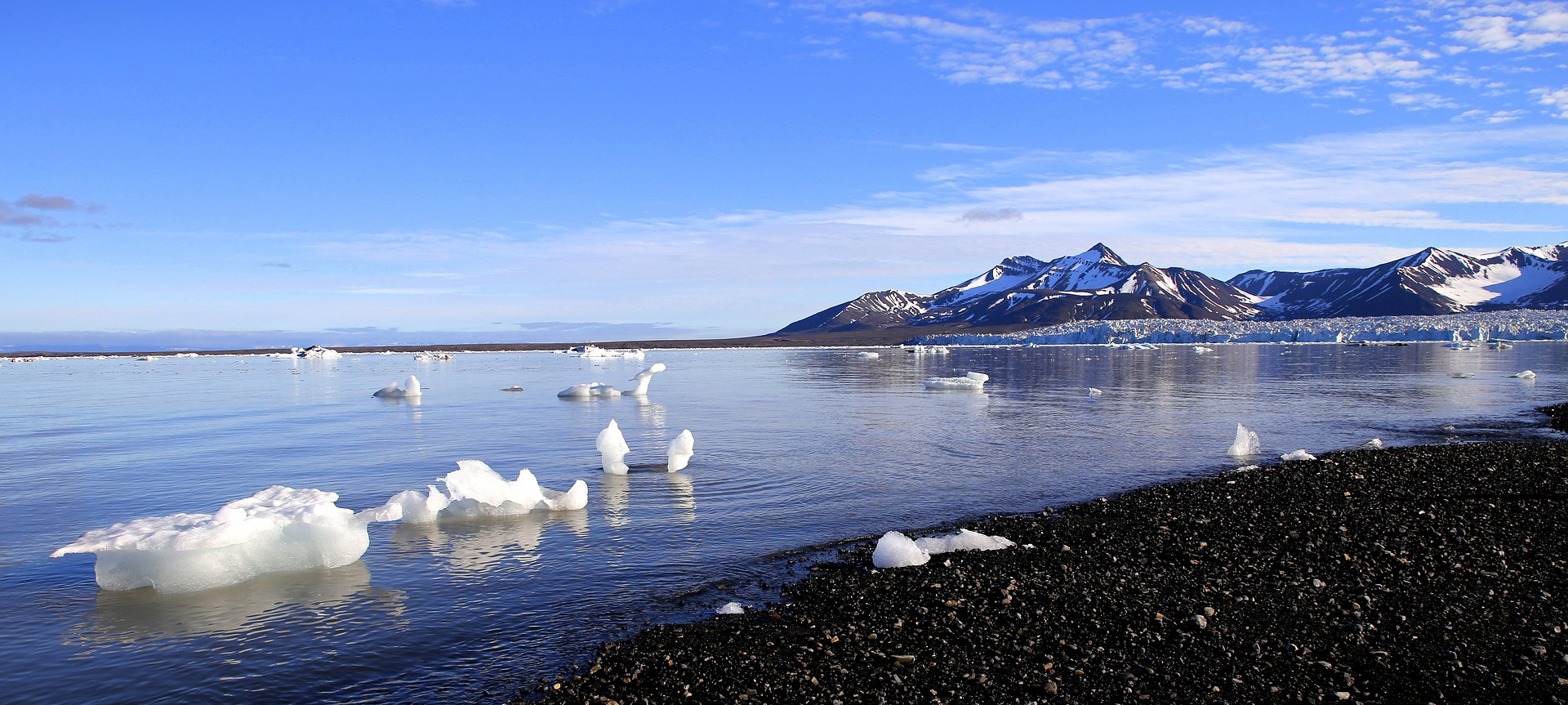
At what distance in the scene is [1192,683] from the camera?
6.52m

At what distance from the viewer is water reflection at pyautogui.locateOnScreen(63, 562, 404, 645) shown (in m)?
8.36

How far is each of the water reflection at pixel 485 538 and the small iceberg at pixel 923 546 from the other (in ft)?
14.4

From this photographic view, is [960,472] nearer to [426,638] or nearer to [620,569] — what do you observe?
[620,569]

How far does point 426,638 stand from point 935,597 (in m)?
4.86

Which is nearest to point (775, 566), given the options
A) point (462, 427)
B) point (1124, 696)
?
point (1124, 696)

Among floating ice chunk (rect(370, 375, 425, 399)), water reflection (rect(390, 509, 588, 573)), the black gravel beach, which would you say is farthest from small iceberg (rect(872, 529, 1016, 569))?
floating ice chunk (rect(370, 375, 425, 399))

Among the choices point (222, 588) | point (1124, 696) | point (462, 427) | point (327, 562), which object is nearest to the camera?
point (1124, 696)

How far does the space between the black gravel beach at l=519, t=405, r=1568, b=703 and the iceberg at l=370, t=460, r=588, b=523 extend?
5378 millimetres

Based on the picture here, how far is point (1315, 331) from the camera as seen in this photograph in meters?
134

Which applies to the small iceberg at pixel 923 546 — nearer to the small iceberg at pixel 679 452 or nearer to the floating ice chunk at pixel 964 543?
the floating ice chunk at pixel 964 543

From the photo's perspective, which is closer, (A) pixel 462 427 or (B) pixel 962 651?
(B) pixel 962 651

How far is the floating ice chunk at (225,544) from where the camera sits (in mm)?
9398

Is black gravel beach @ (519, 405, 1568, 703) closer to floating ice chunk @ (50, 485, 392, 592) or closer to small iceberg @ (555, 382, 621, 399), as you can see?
floating ice chunk @ (50, 485, 392, 592)

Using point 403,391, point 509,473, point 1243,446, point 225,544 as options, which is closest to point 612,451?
point 509,473
